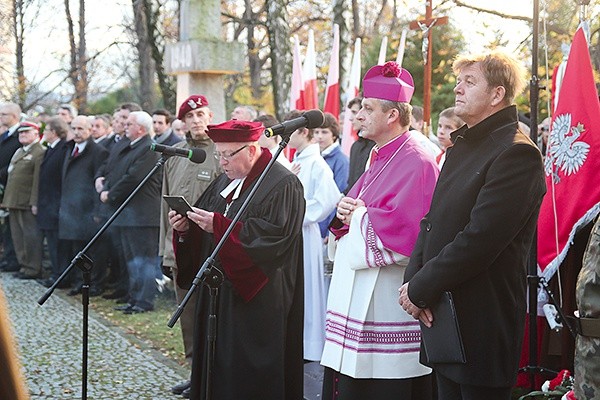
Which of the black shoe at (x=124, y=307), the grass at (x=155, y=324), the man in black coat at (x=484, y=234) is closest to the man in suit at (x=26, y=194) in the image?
the grass at (x=155, y=324)

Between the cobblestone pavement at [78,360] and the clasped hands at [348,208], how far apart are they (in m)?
2.41

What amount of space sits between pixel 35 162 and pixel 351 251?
8.98m

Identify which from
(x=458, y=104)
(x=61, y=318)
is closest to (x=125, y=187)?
(x=61, y=318)

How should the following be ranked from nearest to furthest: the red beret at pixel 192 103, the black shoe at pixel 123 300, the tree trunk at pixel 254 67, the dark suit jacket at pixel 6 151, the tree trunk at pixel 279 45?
1. the red beret at pixel 192 103
2. the black shoe at pixel 123 300
3. the dark suit jacket at pixel 6 151
4. the tree trunk at pixel 279 45
5. the tree trunk at pixel 254 67

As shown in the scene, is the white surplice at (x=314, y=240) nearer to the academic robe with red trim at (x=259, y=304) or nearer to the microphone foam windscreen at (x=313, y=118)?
the academic robe with red trim at (x=259, y=304)

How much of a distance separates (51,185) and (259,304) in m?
7.65

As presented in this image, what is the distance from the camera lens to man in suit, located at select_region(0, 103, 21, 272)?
533 inches

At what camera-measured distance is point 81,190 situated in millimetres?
11430

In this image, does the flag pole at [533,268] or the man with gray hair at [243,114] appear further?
the man with gray hair at [243,114]

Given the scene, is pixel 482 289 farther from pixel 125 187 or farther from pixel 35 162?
pixel 35 162

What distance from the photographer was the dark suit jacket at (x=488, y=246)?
3.78 metres

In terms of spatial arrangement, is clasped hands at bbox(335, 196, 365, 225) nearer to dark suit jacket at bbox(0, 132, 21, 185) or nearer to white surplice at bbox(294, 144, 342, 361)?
white surplice at bbox(294, 144, 342, 361)

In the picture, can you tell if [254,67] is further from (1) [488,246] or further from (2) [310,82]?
(1) [488,246]

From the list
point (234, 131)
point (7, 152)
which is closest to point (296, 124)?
point (234, 131)
